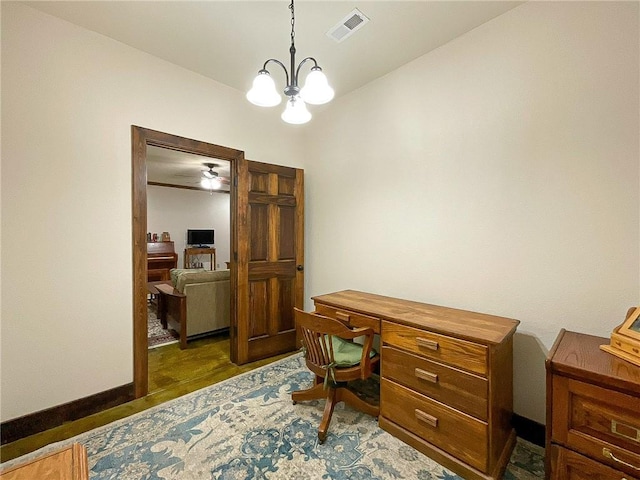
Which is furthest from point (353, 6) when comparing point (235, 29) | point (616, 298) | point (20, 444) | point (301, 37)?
point (20, 444)

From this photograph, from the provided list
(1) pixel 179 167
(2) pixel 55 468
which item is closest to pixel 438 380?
(2) pixel 55 468

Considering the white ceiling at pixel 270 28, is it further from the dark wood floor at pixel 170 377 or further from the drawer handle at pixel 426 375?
the dark wood floor at pixel 170 377

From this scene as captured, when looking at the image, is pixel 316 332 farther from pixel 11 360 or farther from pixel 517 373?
pixel 11 360

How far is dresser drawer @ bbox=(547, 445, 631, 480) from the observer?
3.63 feet

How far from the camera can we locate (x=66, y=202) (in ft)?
6.51

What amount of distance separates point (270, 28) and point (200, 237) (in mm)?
6457

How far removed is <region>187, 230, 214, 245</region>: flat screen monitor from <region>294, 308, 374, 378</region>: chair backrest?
256 inches

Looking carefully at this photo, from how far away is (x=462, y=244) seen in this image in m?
2.10

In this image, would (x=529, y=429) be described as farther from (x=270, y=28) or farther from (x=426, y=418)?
(x=270, y=28)

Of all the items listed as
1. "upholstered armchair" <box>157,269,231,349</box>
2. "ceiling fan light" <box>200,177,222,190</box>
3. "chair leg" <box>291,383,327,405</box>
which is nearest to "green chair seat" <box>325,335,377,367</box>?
"chair leg" <box>291,383,327,405</box>

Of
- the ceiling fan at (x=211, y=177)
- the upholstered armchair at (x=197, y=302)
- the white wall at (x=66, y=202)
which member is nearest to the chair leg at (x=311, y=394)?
the white wall at (x=66, y=202)

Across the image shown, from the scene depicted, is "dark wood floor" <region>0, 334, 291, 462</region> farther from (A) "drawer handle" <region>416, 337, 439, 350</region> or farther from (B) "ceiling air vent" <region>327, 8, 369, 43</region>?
(B) "ceiling air vent" <region>327, 8, 369, 43</region>

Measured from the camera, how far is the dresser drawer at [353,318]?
6.28 feet

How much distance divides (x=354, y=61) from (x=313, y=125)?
1.02 metres
